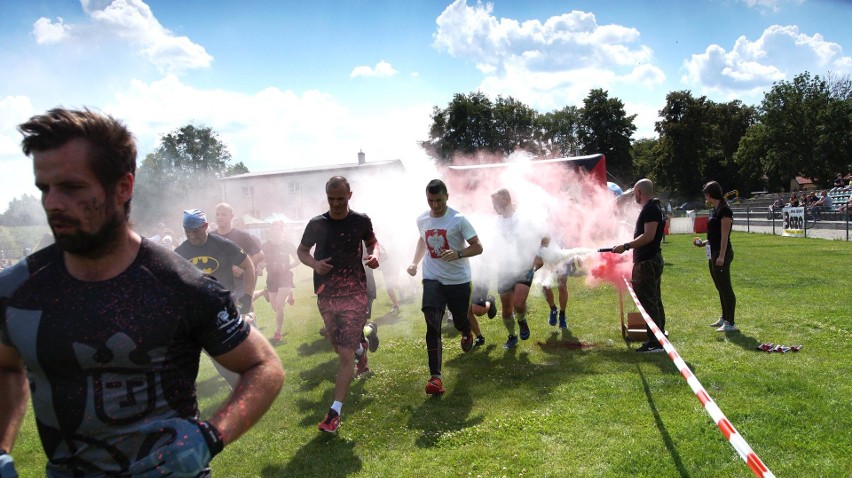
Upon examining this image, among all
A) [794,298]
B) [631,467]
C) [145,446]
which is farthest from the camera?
[794,298]

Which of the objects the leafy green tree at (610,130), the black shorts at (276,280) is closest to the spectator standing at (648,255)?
the black shorts at (276,280)

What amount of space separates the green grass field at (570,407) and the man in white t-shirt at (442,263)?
29.0 inches

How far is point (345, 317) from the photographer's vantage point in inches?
196

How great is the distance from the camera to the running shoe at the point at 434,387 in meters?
5.35

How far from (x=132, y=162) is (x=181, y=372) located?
2.21ft

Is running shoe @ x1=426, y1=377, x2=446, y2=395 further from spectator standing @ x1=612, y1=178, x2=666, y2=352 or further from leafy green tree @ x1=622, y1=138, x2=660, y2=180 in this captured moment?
leafy green tree @ x1=622, y1=138, x2=660, y2=180

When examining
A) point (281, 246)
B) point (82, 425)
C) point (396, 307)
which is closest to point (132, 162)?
point (82, 425)

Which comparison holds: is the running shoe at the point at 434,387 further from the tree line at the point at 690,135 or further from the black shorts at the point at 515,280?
the tree line at the point at 690,135

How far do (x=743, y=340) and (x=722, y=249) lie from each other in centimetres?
118

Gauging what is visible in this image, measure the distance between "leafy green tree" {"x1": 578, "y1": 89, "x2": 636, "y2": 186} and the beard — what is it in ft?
196

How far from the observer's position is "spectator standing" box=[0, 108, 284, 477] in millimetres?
1530

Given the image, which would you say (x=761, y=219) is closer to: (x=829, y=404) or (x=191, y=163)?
(x=829, y=404)

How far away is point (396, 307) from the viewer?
1049 centimetres

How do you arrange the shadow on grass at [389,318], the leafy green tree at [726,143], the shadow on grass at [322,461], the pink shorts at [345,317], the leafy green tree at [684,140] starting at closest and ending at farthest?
the shadow on grass at [322,461], the pink shorts at [345,317], the shadow on grass at [389,318], the leafy green tree at [684,140], the leafy green tree at [726,143]
